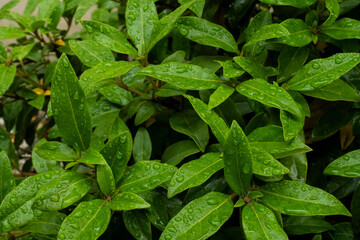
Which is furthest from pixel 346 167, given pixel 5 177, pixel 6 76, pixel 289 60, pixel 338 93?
pixel 6 76

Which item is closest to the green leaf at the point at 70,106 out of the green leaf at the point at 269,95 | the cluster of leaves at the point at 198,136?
the cluster of leaves at the point at 198,136

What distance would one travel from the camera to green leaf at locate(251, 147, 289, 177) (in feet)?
2.10

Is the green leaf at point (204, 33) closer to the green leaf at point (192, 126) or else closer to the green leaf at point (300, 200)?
the green leaf at point (192, 126)

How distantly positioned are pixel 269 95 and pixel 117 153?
309 millimetres

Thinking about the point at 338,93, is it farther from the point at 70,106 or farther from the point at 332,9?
the point at 70,106

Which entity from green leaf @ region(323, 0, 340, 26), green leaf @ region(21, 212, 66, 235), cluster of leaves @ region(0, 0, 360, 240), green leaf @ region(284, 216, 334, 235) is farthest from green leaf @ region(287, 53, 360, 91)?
green leaf @ region(21, 212, 66, 235)

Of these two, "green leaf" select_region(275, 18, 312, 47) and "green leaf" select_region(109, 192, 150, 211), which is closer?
"green leaf" select_region(109, 192, 150, 211)

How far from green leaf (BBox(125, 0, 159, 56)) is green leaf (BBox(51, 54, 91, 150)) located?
0.18 m

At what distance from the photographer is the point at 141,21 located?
813 millimetres

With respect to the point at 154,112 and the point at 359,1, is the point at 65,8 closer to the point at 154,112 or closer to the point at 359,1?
the point at 154,112

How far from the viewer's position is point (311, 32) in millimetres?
833

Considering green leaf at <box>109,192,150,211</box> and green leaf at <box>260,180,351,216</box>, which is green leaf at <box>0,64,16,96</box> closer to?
green leaf at <box>109,192,150,211</box>

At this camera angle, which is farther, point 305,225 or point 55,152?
point 305,225

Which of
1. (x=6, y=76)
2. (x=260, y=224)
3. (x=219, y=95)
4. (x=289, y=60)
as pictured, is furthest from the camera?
(x=6, y=76)
